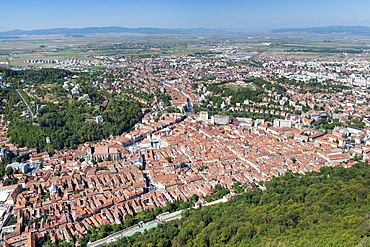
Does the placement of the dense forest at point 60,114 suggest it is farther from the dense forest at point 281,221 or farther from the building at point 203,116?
the dense forest at point 281,221

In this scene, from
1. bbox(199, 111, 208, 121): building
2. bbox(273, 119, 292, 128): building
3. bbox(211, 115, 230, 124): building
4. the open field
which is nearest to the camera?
bbox(273, 119, 292, 128): building

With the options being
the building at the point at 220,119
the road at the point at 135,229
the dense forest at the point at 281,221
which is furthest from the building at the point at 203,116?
the road at the point at 135,229

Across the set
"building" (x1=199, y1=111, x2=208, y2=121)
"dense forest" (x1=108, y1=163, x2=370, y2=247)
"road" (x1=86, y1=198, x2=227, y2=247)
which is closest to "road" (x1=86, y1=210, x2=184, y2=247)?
"road" (x1=86, y1=198, x2=227, y2=247)

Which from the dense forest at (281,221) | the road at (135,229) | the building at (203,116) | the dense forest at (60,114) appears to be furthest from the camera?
the building at (203,116)

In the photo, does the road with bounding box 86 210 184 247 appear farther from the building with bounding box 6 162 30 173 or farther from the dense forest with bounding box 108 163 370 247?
the building with bounding box 6 162 30 173

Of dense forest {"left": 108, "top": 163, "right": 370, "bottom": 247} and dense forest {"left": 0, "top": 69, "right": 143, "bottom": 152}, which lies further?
dense forest {"left": 0, "top": 69, "right": 143, "bottom": 152}
